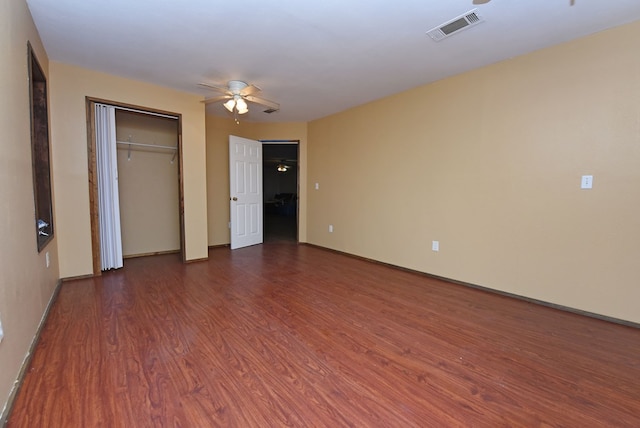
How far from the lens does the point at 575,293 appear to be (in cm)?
253

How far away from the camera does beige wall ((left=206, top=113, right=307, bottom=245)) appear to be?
5020mm

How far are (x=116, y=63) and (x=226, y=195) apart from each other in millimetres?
2623

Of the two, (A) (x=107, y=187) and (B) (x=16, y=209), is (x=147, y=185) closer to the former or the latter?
(A) (x=107, y=187)

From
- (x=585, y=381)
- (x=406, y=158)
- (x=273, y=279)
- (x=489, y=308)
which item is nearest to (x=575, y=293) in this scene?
(x=489, y=308)

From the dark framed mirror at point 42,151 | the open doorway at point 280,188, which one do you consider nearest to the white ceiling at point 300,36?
the dark framed mirror at point 42,151

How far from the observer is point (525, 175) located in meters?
2.77

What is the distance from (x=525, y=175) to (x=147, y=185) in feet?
16.1

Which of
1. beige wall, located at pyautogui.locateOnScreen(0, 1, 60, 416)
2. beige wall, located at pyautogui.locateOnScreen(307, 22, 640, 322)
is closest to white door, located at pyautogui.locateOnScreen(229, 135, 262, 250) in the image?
beige wall, located at pyautogui.locateOnScreen(307, 22, 640, 322)

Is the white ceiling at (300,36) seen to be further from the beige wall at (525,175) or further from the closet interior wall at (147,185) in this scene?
the closet interior wall at (147,185)

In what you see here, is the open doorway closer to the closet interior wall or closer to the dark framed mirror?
the closet interior wall

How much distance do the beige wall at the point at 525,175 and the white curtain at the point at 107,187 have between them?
3.42 meters

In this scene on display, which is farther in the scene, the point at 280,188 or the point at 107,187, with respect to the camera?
the point at 280,188

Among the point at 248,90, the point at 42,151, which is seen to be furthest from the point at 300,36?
the point at 42,151

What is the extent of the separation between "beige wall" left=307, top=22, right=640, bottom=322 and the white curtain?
342cm
